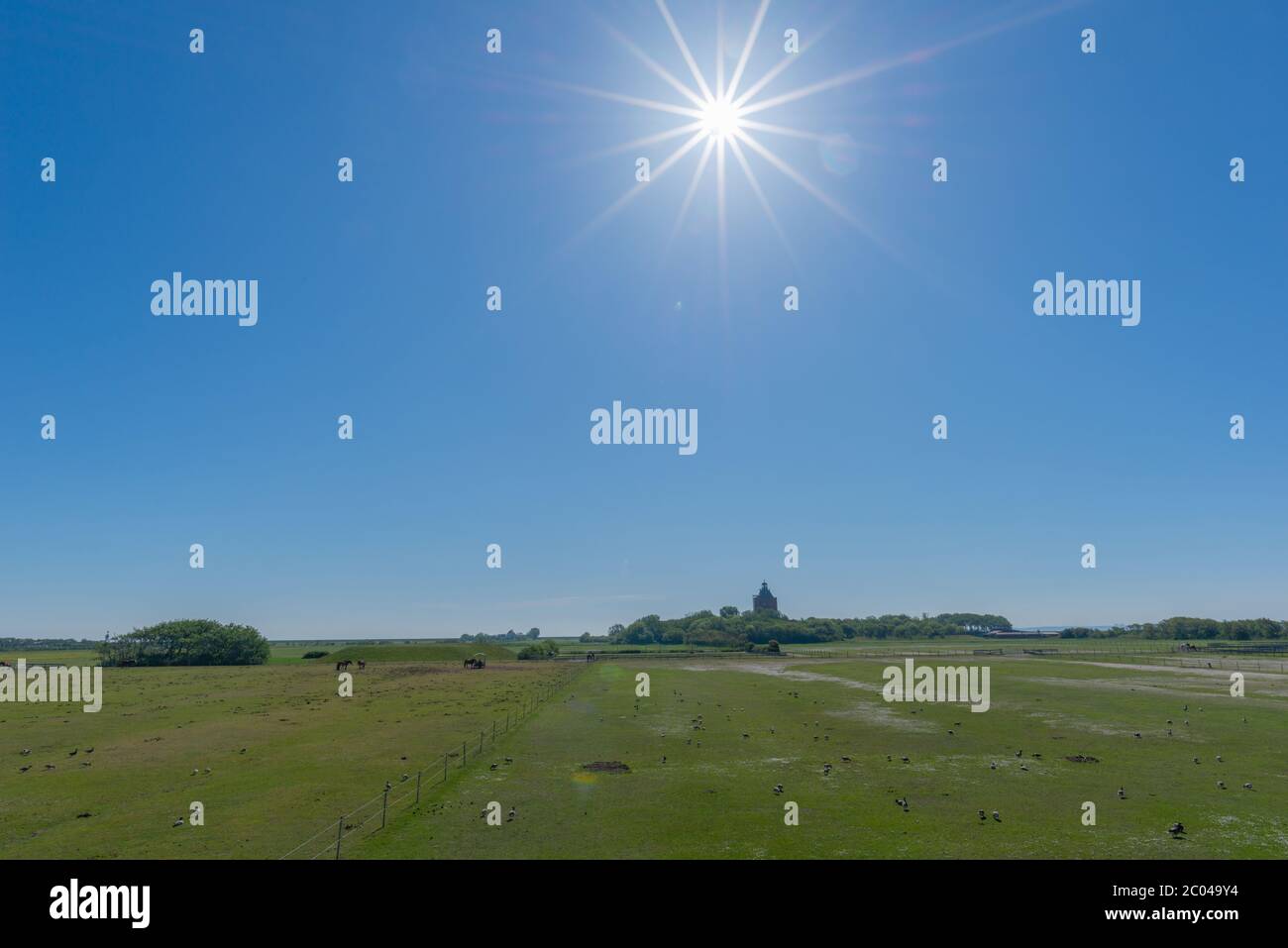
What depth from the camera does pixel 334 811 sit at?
2647 cm

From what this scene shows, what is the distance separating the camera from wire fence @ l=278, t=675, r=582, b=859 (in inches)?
862

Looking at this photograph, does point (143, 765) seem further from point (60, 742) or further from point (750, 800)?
point (750, 800)

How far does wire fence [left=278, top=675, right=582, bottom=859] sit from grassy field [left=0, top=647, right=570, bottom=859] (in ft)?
2.48

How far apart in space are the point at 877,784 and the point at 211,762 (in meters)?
36.0

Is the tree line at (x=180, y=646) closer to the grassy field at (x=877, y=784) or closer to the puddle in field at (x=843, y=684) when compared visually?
the puddle in field at (x=843, y=684)

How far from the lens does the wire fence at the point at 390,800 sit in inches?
862

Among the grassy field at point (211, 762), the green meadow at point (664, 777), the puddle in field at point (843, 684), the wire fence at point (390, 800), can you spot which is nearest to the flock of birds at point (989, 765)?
the green meadow at point (664, 777)

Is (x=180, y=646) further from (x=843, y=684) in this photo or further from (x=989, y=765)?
(x=989, y=765)

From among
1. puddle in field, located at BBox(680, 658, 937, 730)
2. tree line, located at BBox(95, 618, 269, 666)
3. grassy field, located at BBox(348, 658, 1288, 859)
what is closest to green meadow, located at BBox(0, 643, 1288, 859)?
grassy field, located at BBox(348, 658, 1288, 859)

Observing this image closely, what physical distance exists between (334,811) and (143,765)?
58.4 ft
